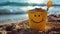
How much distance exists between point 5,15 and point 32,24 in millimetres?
236

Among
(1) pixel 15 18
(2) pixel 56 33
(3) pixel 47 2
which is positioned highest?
(3) pixel 47 2

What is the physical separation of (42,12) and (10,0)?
0.94 ft

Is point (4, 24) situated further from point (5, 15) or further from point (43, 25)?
point (43, 25)

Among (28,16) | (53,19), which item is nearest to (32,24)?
(28,16)

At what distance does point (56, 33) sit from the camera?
106 centimetres

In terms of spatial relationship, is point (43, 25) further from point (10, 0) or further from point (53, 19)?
point (10, 0)

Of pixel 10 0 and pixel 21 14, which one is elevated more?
pixel 10 0

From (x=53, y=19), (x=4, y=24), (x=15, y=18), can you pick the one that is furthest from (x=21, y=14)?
(x=53, y=19)

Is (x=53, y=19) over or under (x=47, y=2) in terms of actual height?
under

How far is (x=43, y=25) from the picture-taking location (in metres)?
1.06

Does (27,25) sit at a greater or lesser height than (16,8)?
lesser

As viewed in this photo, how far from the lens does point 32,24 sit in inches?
41.4

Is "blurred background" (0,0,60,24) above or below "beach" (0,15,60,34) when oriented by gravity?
above

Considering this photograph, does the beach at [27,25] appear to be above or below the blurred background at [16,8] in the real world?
below
